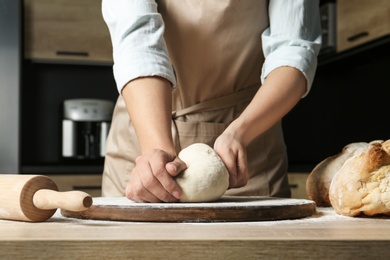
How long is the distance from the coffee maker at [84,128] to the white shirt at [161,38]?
5.44 ft

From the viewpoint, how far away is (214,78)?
4.52 ft

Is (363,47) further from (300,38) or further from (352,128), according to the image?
(300,38)

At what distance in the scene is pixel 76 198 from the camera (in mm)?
770

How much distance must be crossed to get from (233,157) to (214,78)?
14.1 inches

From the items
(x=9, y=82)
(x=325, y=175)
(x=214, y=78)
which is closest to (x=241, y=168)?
(x=325, y=175)

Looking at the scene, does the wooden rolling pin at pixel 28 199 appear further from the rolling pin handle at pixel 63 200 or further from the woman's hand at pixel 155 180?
the woman's hand at pixel 155 180

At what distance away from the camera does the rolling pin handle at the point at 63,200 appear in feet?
2.52

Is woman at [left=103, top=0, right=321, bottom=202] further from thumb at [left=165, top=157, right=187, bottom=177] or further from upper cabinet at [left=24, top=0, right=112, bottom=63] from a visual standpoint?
upper cabinet at [left=24, top=0, right=112, bottom=63]

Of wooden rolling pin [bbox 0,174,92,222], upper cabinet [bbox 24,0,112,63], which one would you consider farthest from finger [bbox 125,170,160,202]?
upper cabinet [bbox 24,0,112,63]

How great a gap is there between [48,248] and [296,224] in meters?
0.33

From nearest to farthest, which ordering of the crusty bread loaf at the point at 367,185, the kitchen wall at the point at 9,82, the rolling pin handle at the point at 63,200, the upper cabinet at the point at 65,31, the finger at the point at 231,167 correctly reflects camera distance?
the rolling pin handle at the point at 63,200
the crusty bread loaf at the point at 367,185
the finger at the point at 231,167
the kitchen wall at the point at 9,82
the upper cabinet at the point at 65,31

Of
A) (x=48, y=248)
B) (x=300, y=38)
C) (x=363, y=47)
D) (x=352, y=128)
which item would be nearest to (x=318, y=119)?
(x=352, y=128)

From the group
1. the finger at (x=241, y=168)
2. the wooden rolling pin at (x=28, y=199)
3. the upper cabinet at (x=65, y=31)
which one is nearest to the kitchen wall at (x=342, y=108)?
the upper cabinet at (x=65, y=31)

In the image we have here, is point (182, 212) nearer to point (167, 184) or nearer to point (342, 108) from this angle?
point (167, 184)
